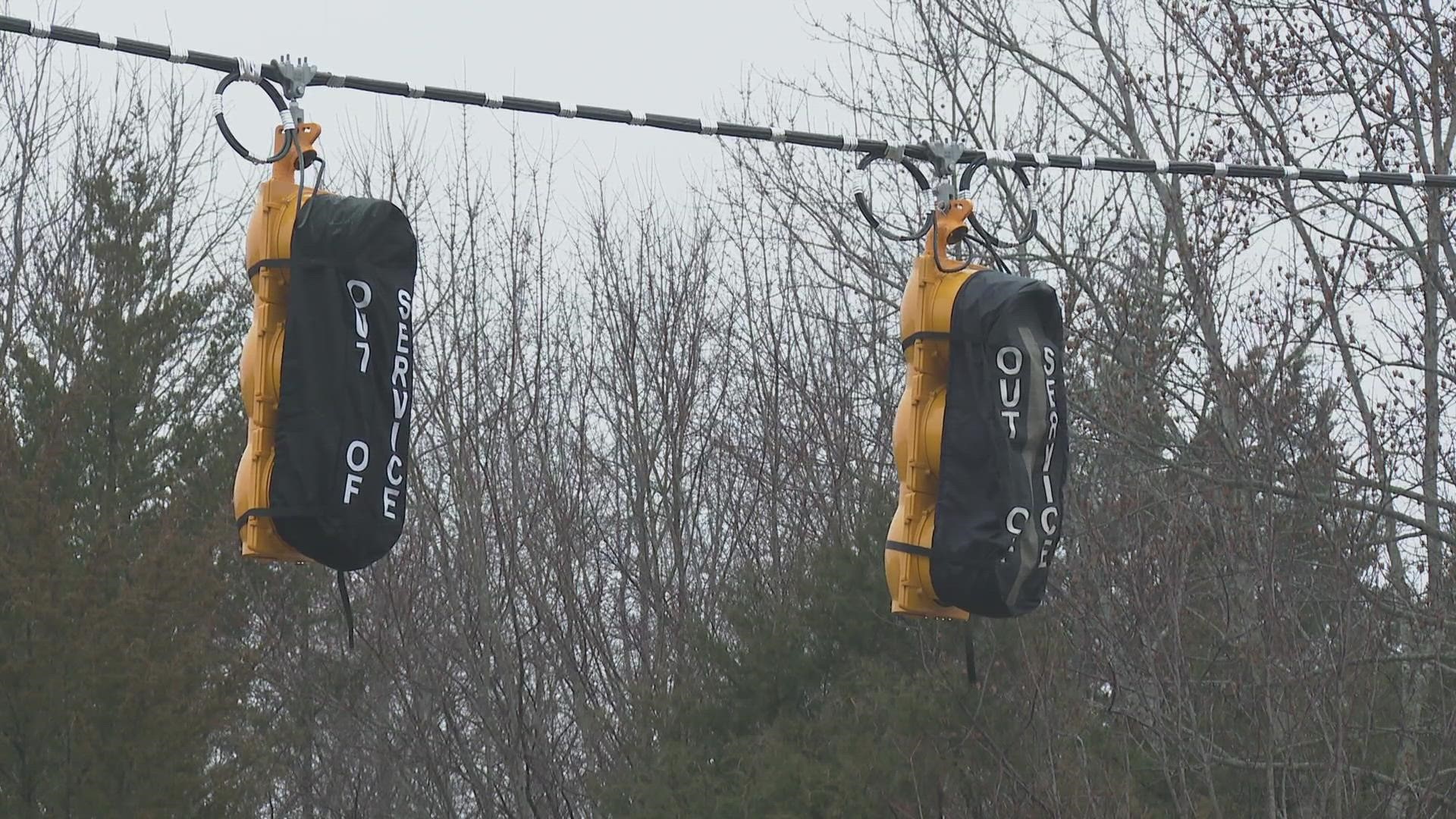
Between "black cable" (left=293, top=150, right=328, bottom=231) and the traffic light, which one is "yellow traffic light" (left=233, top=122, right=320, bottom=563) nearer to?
"black cable" (left=293, top=150, right=328, bottom=231)

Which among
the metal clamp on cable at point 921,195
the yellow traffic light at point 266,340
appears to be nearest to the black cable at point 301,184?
the yellow traffic light at point 266,340

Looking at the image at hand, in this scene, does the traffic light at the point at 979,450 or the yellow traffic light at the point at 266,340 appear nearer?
the yellow traffic light at the point at 266,340

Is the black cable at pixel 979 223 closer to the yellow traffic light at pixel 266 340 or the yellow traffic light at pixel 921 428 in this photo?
the yellow traffic light at pixel 921 428

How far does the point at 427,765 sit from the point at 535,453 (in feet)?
11.7

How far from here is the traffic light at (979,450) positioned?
479 centimetres

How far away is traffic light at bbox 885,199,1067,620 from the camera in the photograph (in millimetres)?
4789

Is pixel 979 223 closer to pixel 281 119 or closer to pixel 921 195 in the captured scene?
pixel 921 195

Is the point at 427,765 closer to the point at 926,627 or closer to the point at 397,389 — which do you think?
the point at 926,627

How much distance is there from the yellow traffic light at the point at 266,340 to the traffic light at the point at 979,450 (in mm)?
1520

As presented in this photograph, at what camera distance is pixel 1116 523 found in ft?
35.2

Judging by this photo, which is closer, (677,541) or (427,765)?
(427,765)

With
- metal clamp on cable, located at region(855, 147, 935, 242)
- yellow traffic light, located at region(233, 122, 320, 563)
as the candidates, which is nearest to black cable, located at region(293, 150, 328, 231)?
yellow traffic light, located at region(233, 122, 320, 563)

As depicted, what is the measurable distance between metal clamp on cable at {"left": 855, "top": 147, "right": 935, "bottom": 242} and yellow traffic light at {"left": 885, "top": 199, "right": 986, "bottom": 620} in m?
0.15

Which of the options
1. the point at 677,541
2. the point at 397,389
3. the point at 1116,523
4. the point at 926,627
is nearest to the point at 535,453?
the point at 677,541
